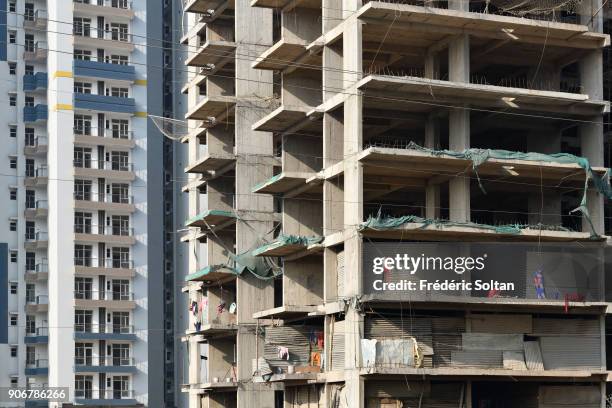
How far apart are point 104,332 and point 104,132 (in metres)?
18.1

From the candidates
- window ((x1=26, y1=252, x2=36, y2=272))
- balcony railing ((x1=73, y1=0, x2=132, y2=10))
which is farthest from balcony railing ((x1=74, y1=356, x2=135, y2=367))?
balcony railing ((x1=73, y1=0, x2=132, y2=10))

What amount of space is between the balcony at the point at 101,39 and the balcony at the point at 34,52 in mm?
3905

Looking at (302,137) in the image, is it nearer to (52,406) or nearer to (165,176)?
(52,406)

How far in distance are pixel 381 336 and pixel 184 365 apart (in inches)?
2681

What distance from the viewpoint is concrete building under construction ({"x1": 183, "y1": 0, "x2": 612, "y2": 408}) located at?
59188mm

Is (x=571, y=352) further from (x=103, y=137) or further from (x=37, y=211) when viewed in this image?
(x=37, y=211)

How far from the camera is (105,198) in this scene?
11756 centimetres

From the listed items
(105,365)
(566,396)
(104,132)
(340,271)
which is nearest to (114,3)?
(104,132)

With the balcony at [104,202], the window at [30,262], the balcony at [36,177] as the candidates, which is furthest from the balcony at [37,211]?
the balcony at [104,202]

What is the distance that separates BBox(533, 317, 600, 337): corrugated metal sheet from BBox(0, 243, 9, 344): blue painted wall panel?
66554 millimetres

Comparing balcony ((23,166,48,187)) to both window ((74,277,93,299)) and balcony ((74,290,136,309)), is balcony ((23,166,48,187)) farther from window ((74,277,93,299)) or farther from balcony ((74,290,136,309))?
balcony ((74,290,136,309))

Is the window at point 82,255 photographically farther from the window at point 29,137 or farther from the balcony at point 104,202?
the window at point 29,137

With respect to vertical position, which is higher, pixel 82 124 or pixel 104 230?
pixel 82 124

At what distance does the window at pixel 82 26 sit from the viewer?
4665 inches
